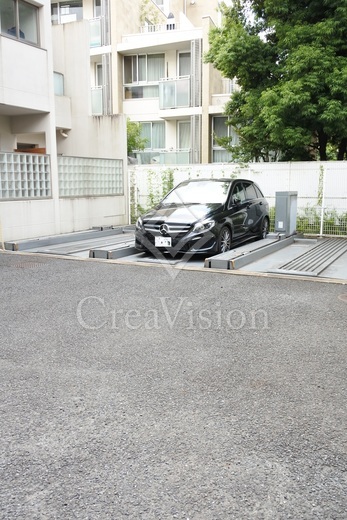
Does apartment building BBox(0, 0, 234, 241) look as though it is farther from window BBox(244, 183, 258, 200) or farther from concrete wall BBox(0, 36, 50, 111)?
window BBox(244, 183, 258, 200)

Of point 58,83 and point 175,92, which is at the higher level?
point 175,92

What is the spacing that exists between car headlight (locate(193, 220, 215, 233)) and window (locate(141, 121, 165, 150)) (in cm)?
1479

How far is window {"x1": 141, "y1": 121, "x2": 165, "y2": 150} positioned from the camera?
22.4m

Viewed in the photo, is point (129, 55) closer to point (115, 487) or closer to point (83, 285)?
point (83, 285)

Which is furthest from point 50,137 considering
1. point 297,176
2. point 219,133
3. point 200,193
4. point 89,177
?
point 219,133

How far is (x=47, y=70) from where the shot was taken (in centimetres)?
1205

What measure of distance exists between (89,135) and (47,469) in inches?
546

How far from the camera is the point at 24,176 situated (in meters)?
11.4

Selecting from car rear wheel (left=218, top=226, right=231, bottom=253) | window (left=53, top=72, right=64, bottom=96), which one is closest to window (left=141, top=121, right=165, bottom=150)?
window (left=53, top=72, right=64, bottom=96)

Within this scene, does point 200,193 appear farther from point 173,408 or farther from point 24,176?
point 173,408

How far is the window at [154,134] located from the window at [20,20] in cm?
1074

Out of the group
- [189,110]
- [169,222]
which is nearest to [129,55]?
[189,110]

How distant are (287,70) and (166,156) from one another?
1003 centimetres

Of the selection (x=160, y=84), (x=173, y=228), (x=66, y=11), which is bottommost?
(x=173, y=228)
